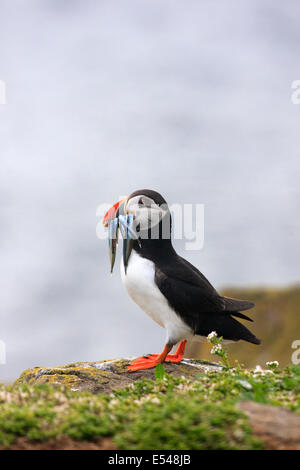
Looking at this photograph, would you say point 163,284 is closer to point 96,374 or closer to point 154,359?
point 154,359

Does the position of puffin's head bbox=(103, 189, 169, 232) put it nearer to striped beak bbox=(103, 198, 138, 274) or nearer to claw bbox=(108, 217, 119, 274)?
striped beak bbox=(103, 198, 138, 274)

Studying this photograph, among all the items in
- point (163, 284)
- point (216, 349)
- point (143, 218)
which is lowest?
point (216, 349)

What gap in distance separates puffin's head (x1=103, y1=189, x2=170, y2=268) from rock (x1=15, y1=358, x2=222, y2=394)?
5.49 feet

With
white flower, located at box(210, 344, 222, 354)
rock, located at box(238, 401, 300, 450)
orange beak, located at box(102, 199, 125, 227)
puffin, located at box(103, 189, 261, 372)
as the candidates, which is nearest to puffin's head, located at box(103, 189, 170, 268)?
puffin, located at box(103, 189, 261, 372)

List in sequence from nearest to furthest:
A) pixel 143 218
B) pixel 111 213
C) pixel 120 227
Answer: pixel 143 218, pixel 120 227, pixel 111 213

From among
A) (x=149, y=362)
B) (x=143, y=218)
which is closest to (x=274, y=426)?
(x=149, y=362)

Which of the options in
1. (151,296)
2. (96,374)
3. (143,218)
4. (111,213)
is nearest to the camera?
(96,374)

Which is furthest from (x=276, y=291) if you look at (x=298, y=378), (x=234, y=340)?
(x=298, y=378)

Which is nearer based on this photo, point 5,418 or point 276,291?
point 5,418

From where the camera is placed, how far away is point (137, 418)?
4836mm

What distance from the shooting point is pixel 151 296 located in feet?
26.8

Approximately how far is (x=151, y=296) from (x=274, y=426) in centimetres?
A: 370
